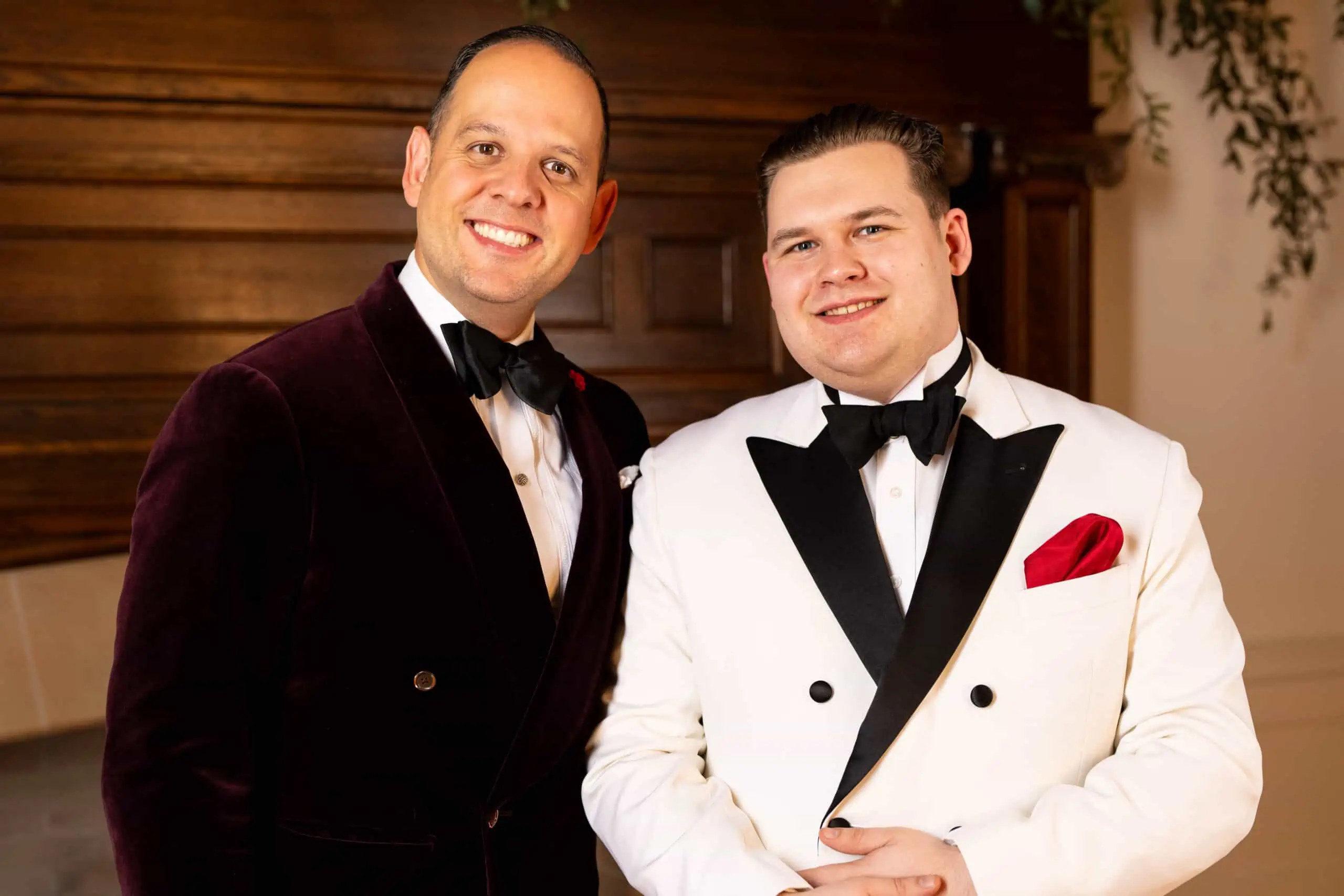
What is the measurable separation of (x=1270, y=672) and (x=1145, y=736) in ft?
8.41

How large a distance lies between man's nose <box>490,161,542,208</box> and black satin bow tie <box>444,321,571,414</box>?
0.21m

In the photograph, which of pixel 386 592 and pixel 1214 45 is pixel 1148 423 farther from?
pixel 386 592

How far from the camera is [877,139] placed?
1.88 m

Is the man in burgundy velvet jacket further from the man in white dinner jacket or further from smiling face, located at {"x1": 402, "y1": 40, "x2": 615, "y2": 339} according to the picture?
the man in white dinner jacket

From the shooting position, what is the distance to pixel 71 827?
2568mm

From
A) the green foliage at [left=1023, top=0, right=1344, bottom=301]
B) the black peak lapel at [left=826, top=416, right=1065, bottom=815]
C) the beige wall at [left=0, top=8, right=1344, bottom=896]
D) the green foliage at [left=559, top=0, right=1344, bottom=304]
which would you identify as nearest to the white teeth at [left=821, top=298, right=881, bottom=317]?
the black peak lapel at [left=826, top=416, right=1065, bottom=815]

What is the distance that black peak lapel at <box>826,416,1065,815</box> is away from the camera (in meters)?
1.68

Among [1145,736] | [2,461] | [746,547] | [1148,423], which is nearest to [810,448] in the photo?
[746,547]

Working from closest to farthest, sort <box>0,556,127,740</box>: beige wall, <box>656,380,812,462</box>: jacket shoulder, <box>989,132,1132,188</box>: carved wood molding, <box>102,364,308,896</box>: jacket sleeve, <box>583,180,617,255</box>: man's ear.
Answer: <box>102,364,308,896</box>: jacket sleeve < <box>656,380,812,462</box>: jacket shoulder < <box>583,180,617,255</box>: man's ear < <box>0,556,127,740</box>: beige wall < <box>989,132,1132,188</box>: carved wood molding

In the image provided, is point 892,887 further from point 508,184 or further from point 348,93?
point 348,93

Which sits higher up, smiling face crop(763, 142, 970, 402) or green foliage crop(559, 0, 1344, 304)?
green foliage crop(559, 0, 1344, 304)

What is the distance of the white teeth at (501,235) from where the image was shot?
186cm

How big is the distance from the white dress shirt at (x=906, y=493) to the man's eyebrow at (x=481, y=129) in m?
0.79

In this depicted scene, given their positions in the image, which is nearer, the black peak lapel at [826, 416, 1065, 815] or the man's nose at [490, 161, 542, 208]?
the black peak lapel at [826, 416, 1065, 815]
